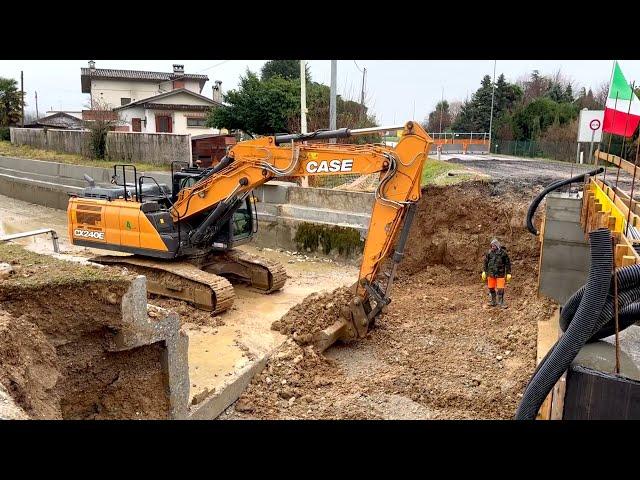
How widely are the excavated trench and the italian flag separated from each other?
6.48 metres

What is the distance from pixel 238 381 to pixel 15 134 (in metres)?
28.0

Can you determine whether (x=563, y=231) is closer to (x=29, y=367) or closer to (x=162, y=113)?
(x=29, y=367)

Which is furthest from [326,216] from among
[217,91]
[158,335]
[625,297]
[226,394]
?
[217,91]

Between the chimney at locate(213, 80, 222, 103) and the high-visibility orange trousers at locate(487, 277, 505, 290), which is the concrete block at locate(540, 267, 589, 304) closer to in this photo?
Answer: the high-visibility orange trousers at locate(487, 277, 505, 290)

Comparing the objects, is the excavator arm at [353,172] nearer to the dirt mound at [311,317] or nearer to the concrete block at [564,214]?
the dirt mound at [311,317]

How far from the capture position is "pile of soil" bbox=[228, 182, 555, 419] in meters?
7.35

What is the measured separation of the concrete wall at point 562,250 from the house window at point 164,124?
84.7 ft

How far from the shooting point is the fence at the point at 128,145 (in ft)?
67.7

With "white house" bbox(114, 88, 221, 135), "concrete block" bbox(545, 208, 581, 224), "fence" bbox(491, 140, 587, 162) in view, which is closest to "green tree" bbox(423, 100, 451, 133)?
"fence" bbox(491, 140, 587, 162)

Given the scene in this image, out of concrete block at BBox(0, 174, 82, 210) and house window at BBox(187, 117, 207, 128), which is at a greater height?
house window at BBox(187, 117, 207, 128)

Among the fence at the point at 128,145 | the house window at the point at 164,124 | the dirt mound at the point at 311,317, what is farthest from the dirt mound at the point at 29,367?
the house window at the point at 164,124

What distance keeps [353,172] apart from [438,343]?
10.7 ft

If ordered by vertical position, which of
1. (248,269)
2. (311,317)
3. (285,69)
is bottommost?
(311,317)

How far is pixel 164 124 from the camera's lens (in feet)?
105
